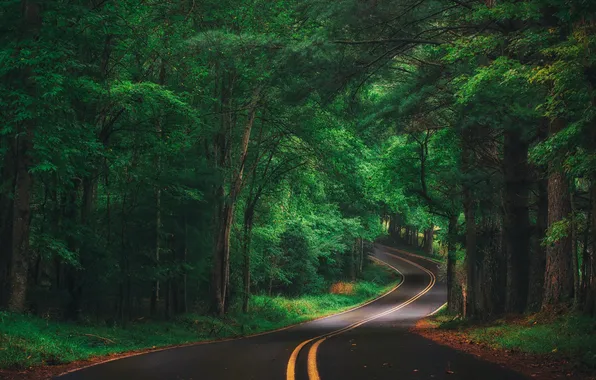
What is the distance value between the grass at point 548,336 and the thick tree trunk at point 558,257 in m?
0.67

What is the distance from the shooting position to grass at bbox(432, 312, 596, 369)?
32.2 feet

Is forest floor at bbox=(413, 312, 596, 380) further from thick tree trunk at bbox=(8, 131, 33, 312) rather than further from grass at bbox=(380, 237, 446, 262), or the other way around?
grass at bbox=(380, 237, 446, 262)

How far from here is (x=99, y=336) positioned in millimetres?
14555

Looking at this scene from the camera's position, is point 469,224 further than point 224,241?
No

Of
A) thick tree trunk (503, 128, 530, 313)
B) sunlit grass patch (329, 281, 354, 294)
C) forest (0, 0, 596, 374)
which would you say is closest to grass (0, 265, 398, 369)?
forest (0, 0, 596, 374)

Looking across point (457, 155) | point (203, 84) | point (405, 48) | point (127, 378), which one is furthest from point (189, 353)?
point (457, 155)

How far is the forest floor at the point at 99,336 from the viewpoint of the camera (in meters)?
10.0

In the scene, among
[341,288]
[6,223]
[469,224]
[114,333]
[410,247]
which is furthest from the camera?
[410,247]

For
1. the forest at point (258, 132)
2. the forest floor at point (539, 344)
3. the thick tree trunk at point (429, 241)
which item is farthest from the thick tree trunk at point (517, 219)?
the thick tree trunk at point (429, 241)

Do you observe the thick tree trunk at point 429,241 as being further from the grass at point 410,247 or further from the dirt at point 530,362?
the dirt at point 530,362

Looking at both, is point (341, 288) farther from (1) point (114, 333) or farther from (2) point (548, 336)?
(2) point (548, 336)

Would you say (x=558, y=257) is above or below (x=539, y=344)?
above

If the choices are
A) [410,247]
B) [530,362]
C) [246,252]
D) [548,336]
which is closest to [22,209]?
[530,362]

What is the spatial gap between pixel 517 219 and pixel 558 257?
3.27 metres
